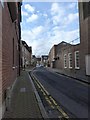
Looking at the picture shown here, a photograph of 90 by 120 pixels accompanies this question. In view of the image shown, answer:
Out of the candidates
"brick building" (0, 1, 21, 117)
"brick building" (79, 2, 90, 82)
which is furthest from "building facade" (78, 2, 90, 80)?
"brick building" (0, 1, 21, 117)

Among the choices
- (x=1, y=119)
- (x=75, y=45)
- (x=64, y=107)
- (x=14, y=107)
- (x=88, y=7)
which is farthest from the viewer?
(x=75, y=45)

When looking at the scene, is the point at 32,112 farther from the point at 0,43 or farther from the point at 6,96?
the point at 0,43

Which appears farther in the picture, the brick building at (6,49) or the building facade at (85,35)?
the building facade at (85,35)

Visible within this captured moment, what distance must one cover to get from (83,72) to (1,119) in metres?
23.3

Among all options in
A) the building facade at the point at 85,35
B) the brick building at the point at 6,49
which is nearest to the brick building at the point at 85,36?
the building facade at the point at 85,35

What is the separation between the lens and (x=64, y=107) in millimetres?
9500

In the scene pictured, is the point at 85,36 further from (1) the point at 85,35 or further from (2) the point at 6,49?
(2) the point at 6,49

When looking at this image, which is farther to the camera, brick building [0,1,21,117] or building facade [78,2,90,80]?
building facade [78,2,90,80]

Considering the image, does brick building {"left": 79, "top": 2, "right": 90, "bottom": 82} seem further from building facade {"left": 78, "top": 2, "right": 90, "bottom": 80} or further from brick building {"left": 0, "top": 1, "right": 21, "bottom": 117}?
brick building {"left": 0, "top": 1, "right": 21, "bottom": 117}

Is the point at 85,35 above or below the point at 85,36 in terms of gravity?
above

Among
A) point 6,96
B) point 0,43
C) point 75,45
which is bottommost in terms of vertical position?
point 6,96

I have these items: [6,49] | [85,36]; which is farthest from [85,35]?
[6,49]

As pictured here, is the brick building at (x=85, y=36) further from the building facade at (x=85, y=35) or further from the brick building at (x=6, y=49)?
the brick building at (x=6, y=49)

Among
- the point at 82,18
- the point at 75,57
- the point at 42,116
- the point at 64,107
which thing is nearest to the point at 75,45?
the point at 75,57
